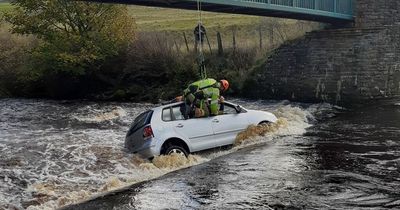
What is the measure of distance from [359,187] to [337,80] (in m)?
16.2

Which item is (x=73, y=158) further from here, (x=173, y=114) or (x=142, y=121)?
(x=173, y=114)

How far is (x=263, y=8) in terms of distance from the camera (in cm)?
2322

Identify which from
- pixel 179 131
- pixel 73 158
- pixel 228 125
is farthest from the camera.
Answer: pixel 228 125

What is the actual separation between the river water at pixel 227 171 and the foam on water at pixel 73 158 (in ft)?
0.08

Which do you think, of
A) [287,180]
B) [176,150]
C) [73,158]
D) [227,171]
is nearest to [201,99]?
[176,150]

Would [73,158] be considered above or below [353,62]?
below

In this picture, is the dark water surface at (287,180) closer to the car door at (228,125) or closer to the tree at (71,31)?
the car door at (228,125)

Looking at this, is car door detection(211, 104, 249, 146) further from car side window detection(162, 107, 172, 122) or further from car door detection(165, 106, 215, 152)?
car side window detection(162, 107, 172, 122)

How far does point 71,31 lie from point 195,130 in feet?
63.3

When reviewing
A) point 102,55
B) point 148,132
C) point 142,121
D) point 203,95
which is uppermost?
point 102,55

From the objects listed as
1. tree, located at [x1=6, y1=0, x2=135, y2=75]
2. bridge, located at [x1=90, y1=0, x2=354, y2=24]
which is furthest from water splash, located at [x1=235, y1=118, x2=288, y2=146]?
tree, located at [x1=6, y1=0, x2=135, y2=75]

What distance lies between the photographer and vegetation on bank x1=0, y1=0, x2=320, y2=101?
100ft

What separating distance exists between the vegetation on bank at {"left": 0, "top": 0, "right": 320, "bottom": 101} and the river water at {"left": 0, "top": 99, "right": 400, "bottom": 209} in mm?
10951

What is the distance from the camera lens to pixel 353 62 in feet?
86.8
